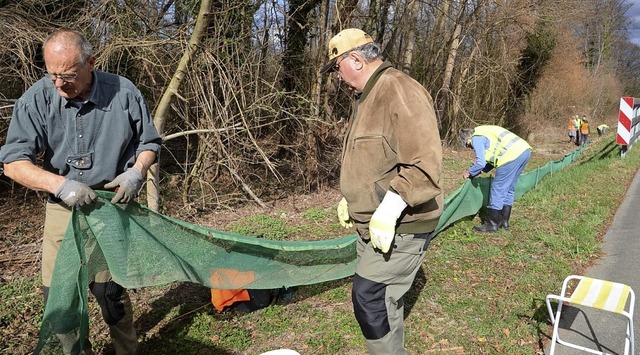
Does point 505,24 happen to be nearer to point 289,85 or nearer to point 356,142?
point 289,85

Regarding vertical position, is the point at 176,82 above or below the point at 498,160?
above

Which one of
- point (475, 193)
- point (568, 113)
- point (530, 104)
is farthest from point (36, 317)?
point (568, 113)

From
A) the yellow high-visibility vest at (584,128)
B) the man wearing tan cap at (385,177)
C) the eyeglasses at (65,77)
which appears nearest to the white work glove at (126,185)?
the eyeglasses at (65,77)

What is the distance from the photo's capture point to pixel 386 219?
88.6 inches

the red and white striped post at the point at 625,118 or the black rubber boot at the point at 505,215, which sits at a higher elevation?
the red and white striped post at the point at 625,118

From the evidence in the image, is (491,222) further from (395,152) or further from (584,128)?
(584,128)

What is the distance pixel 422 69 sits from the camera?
1659 centimetres

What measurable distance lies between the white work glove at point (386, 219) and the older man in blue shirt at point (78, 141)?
135 centimetres

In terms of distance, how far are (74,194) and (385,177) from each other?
1.59m

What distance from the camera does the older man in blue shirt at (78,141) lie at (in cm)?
231

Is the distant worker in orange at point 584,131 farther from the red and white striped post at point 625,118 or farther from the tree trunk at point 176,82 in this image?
the tree trunk at point 176,82

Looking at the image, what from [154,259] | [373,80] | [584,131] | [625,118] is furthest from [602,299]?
[584,131]

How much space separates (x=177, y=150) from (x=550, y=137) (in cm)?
2276

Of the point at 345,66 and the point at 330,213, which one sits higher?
the point at 345,66
